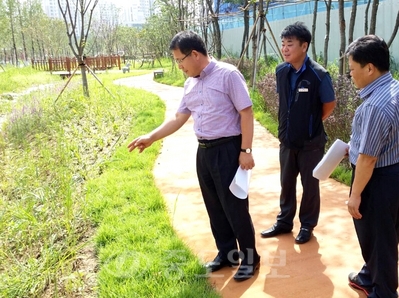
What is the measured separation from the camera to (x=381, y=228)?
208cm

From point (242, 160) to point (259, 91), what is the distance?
6095 mm

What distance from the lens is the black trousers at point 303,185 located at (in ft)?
9.58

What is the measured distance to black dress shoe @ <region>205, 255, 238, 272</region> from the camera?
9.12ft

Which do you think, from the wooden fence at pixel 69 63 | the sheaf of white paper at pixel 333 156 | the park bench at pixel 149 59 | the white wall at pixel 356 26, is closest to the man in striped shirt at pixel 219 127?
the sheaf of white paper at pixel 333 156

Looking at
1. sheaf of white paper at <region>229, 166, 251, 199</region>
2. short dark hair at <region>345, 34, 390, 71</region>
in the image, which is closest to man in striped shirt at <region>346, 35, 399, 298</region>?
short dark hair at <region>345, 34, 390, 71</region>

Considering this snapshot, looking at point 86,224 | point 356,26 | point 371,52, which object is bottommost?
point 86,224

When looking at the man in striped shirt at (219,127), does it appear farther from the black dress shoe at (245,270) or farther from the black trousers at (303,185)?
the black trousers at (303,185)

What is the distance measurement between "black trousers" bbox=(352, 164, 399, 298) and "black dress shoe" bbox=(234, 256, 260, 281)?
2.32 feet

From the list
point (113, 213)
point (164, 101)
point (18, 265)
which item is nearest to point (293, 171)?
point (113, 213)

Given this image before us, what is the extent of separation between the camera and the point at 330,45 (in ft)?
45.0

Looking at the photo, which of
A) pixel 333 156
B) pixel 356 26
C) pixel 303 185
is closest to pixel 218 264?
pixel 303 185

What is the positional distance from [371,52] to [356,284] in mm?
1349

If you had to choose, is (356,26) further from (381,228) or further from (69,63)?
(69,63)

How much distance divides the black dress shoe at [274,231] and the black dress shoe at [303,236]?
170 mm
